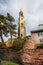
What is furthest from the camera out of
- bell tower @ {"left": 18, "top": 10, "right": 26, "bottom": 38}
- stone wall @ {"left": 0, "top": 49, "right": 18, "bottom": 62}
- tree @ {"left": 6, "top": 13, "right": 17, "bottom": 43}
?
bell tower @ {"left": 18, "top": 10, "right": 26, "bottom": 38}

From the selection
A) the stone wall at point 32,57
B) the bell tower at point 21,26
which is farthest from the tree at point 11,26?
the stone wall at point 32,57

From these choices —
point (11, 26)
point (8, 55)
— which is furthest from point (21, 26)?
point (8, 55)

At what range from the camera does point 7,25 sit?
184ft

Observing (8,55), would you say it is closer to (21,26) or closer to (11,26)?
(11,26)

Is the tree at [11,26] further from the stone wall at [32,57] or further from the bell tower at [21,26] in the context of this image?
the stone wall at [32,57]

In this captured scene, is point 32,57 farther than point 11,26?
No

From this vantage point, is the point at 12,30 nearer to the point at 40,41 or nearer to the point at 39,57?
the point at 40,41

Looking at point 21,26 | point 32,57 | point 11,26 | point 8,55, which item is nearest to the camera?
point 32,57

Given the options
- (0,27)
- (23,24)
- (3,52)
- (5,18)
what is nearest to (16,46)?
(3,52)

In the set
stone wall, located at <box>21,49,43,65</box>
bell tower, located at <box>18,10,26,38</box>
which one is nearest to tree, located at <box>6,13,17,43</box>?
bell tower, located at <box>18,10,26,38</box>

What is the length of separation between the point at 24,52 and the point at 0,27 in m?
25.1

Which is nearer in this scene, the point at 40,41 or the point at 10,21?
the point at 40,41

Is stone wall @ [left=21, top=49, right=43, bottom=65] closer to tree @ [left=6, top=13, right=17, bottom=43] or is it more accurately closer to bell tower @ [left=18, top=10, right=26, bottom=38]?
tree @ [left=6, top=13, right=17, bottom=43]

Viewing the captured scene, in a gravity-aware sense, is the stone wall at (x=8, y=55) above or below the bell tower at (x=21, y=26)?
below
